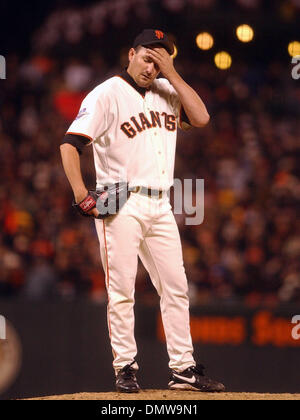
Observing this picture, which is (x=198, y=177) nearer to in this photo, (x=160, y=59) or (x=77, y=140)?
(x=160, y=59)

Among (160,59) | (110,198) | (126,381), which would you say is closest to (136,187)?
(110,198)

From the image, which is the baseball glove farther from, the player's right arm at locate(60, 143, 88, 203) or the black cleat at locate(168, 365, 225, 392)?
the black cleat at locate(168, 365, 225, 392)

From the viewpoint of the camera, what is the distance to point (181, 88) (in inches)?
195

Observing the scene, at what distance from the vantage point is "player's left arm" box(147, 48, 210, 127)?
4.94m

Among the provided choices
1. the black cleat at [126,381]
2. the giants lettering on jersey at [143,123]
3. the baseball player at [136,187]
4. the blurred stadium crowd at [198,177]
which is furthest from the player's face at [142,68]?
the blurred stadium crowd at [198,177]

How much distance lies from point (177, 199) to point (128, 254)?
3.72 meters

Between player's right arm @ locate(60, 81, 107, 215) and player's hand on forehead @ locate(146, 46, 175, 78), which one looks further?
player's hand on forehead @ locate(146, 46, 175, 78)

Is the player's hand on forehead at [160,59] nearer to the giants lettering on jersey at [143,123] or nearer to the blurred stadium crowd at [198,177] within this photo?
the giants lettering on jersey at [143,123]

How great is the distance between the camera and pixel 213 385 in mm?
5098

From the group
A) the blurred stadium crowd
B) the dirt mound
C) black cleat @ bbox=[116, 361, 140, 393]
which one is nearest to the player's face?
black cleat @ bbox=[116, 361, 140, 393]

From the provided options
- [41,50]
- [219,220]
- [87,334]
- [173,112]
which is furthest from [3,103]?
[173,112]

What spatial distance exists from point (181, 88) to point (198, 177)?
5731mm

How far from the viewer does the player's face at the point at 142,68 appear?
16.3 feet
